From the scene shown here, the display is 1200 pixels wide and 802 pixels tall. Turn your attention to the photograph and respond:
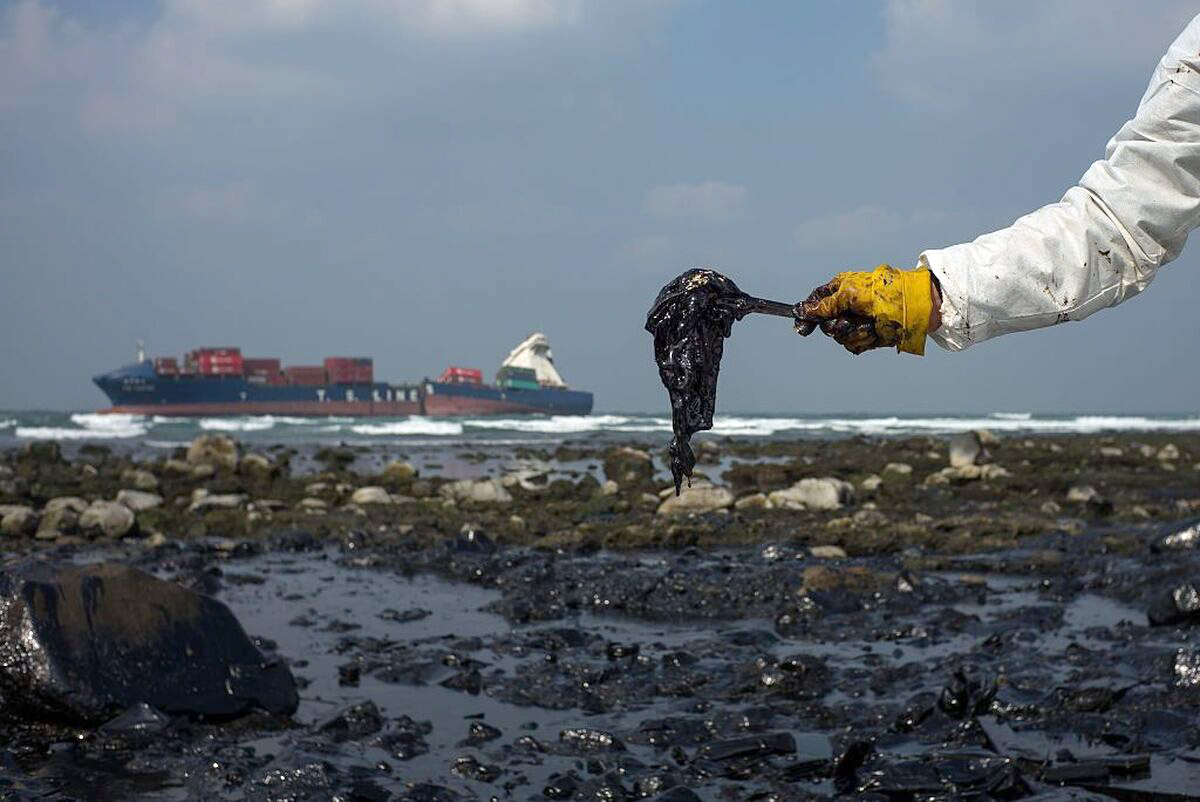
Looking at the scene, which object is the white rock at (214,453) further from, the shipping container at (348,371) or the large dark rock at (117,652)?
the shipping container at (348,371)

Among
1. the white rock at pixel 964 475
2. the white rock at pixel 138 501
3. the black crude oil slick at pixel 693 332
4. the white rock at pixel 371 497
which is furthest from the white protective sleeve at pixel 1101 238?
the white rock at pixel 964 475

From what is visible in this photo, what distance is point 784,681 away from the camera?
16.4 feet

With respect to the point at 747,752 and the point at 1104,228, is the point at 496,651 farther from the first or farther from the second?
the point at 1104,228

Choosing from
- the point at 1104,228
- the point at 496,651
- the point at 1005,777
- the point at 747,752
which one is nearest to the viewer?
the point at 1104,228

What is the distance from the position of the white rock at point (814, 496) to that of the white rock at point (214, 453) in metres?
9.80

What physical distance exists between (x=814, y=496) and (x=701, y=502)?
143 centimetres

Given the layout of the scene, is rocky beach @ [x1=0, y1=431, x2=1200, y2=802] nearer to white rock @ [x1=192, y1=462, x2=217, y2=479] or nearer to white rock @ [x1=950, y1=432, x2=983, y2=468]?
white rock @ [x1=192, y1=462, x2=217, y2=479]

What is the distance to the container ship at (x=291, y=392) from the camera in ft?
220

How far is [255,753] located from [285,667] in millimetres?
800

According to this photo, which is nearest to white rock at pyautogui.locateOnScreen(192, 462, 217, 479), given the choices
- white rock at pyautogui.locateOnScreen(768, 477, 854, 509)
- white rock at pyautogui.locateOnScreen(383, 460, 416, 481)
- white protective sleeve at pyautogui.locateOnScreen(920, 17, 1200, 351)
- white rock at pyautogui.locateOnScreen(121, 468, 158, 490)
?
white rock at pyautogui.locateOnScreen(121, 468, 158, 490)

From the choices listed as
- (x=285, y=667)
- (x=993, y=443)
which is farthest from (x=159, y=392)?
(x=285, y=667)

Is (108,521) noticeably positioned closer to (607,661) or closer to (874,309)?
(607,661)

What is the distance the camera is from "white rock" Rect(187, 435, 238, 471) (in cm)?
1772

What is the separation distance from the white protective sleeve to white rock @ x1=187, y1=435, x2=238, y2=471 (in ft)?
54.3
